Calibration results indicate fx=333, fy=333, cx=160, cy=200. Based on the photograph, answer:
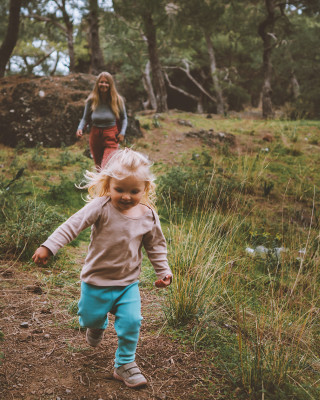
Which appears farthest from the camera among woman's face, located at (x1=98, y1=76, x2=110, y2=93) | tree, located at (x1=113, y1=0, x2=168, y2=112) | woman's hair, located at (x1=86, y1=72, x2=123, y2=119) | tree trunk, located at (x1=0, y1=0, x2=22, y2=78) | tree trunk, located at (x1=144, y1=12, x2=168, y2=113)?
tree trunk, located at (x1=144, y1=12, x2=168, y2=113)

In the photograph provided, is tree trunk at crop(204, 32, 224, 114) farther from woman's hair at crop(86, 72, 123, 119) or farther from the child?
the child

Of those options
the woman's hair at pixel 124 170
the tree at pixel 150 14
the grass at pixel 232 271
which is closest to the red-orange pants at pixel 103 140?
the grass at pixel 232 271

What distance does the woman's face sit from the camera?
5109mm

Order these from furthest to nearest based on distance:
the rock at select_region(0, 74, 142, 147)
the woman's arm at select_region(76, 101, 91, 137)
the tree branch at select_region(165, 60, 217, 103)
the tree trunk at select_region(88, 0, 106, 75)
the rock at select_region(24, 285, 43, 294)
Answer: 1. the tree branch at select_region(165, 60, 217, 103)
2. the tree trunk at select_region(88, 0, 106, 75)
3. the rock at select_region(0, 74, 142, 147)
4. the woman's arm at select_region(76, 101, 91, 137)
5. the rock at select_region(24, 285, 43, 294)

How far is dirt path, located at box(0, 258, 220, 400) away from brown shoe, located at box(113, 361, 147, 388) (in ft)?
0.13

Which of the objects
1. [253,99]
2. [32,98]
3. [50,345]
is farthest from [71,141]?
[253,99]

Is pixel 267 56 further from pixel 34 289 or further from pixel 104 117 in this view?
pixel 34 289

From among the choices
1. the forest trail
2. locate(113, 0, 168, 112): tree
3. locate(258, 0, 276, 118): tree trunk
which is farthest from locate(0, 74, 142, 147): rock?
locate(258, 0, 276, 118): tree trunk

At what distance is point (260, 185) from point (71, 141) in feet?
16.5

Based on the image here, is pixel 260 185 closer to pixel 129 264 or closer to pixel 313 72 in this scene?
pixel 129 264

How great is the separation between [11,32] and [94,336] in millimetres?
10536

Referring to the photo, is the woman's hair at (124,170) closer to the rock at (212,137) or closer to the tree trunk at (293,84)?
the rock at (212,137)

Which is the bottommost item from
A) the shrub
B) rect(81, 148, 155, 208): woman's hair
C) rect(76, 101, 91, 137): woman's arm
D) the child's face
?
the shrub

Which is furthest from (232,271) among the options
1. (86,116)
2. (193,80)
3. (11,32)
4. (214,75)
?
(193,80)
